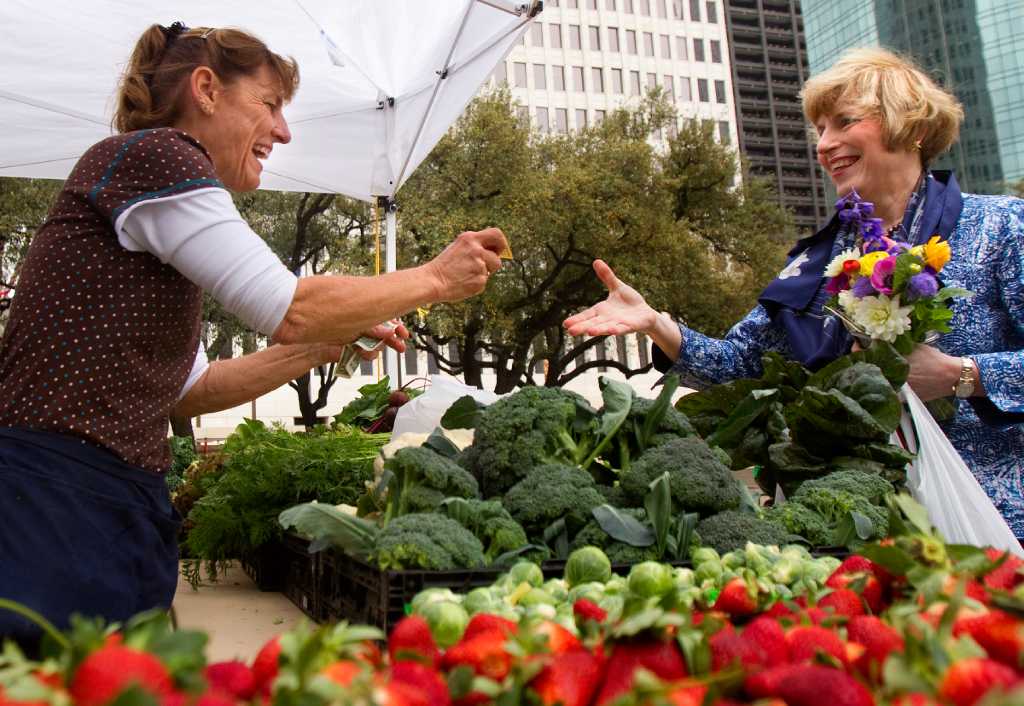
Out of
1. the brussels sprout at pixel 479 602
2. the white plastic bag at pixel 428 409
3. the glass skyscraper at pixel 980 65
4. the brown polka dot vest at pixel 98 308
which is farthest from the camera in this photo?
the glass skyscraper at pixel 980 65

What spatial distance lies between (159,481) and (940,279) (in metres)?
2.07

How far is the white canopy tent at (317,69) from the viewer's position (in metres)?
4.80

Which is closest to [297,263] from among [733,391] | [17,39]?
[17,39]

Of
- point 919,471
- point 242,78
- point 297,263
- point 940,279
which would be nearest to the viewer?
point 242,78

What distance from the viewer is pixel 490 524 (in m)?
1.68

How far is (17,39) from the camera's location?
4785 millimetres

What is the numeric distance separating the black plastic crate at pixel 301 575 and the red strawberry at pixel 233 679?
115 centimetres

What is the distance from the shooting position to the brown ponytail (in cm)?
195

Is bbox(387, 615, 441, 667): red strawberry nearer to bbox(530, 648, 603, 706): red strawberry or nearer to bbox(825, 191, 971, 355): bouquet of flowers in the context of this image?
bbox(530, 648, 603, 706): red strawberry

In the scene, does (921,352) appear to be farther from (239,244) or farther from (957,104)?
(239,244)

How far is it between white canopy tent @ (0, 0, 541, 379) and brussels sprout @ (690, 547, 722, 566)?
13.1 feet

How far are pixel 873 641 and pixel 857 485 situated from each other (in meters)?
1.23

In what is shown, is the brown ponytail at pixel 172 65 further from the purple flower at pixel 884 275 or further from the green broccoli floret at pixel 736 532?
the purple flower at pixel 884 275

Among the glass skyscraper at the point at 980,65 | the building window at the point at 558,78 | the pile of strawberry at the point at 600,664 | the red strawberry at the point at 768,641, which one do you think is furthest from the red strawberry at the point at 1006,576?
the glass skyscraper at the point at 980,65
